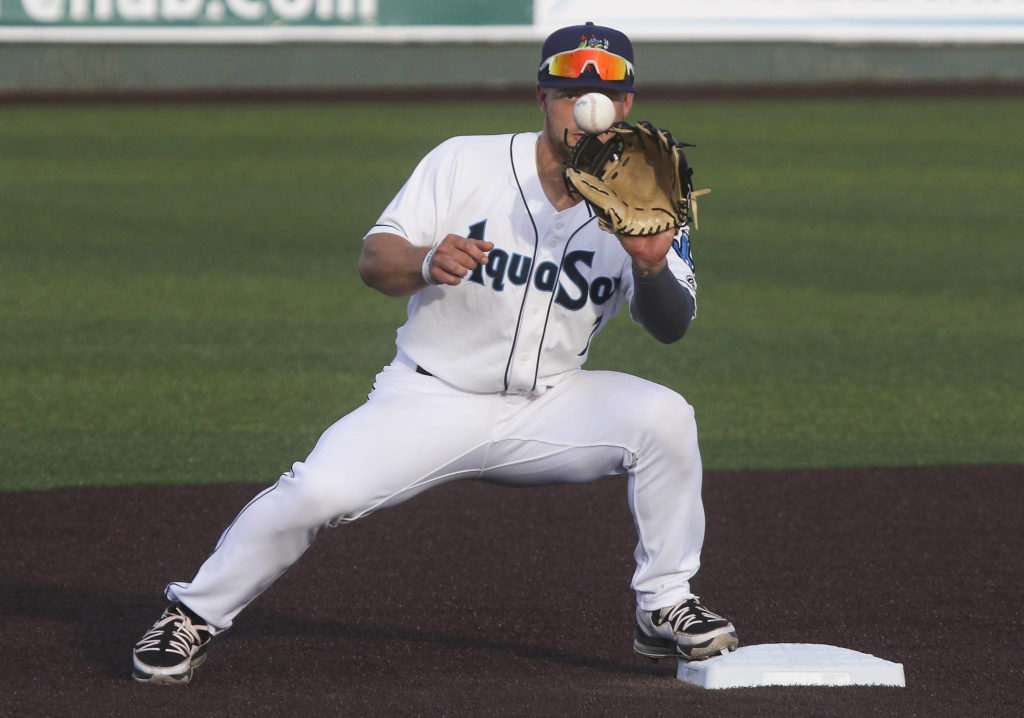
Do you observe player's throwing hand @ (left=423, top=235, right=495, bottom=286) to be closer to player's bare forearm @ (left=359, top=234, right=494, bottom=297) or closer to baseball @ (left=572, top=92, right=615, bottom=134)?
player's bare forearm @ (left=359, top=234, right=494, bottom=297)

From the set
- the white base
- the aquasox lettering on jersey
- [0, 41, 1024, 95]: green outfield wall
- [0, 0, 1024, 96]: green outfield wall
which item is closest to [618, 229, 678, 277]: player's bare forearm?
the aquasox lettering on jersey

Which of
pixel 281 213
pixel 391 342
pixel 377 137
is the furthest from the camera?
pixel 377 137

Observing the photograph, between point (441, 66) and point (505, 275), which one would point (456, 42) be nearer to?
point (441, 66)

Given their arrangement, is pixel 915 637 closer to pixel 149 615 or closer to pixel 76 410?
pixel 149 615

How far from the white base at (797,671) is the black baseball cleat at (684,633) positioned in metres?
0.03

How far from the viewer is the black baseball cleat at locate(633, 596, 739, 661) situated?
3561 mm

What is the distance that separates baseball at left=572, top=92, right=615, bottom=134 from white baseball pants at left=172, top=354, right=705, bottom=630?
0.64m

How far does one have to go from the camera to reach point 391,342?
8383 mm

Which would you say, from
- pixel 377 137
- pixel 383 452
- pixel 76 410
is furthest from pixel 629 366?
pixel 377 137

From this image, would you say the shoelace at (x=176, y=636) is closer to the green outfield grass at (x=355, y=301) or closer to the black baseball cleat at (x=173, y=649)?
the black baseball cleat at (x=173, y=649)

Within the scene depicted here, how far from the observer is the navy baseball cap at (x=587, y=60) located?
356 centimetres

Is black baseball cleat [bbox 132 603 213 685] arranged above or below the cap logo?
below

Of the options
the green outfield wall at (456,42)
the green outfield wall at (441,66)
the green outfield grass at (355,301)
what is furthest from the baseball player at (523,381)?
the green outfield wall at (441,66)

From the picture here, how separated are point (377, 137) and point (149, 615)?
14032 mm
